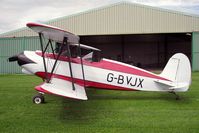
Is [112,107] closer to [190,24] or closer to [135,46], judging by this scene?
[190,24]

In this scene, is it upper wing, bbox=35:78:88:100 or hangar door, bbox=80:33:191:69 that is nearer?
upper wing, bbox=35:78:88:100

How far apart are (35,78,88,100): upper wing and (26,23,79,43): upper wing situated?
50.6 inches

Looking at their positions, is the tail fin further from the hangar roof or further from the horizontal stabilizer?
the hangar roof

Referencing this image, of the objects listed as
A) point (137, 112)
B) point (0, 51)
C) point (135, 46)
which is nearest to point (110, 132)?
point (137, 112)

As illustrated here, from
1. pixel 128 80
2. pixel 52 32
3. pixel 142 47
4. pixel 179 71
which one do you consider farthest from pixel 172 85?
pixel 142 47

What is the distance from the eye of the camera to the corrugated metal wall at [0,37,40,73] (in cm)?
2805

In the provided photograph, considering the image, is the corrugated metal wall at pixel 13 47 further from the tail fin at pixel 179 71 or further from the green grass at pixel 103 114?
the tail fin at pixel 179 71

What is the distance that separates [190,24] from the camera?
2738 cm

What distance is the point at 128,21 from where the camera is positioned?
92.1 feet

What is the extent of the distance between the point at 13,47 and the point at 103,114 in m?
22.7

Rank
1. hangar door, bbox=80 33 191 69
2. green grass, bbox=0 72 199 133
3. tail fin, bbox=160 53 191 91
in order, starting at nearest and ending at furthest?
green grass, bbox=0 72 199 133
tail fin, bbox=160 53 191 91
hangar door, bbox=80 33 191 69

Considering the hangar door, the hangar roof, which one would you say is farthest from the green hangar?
the hangar door

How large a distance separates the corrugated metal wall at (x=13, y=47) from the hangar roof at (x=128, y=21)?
2.77m

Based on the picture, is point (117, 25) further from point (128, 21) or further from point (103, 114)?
point (103, 114)
